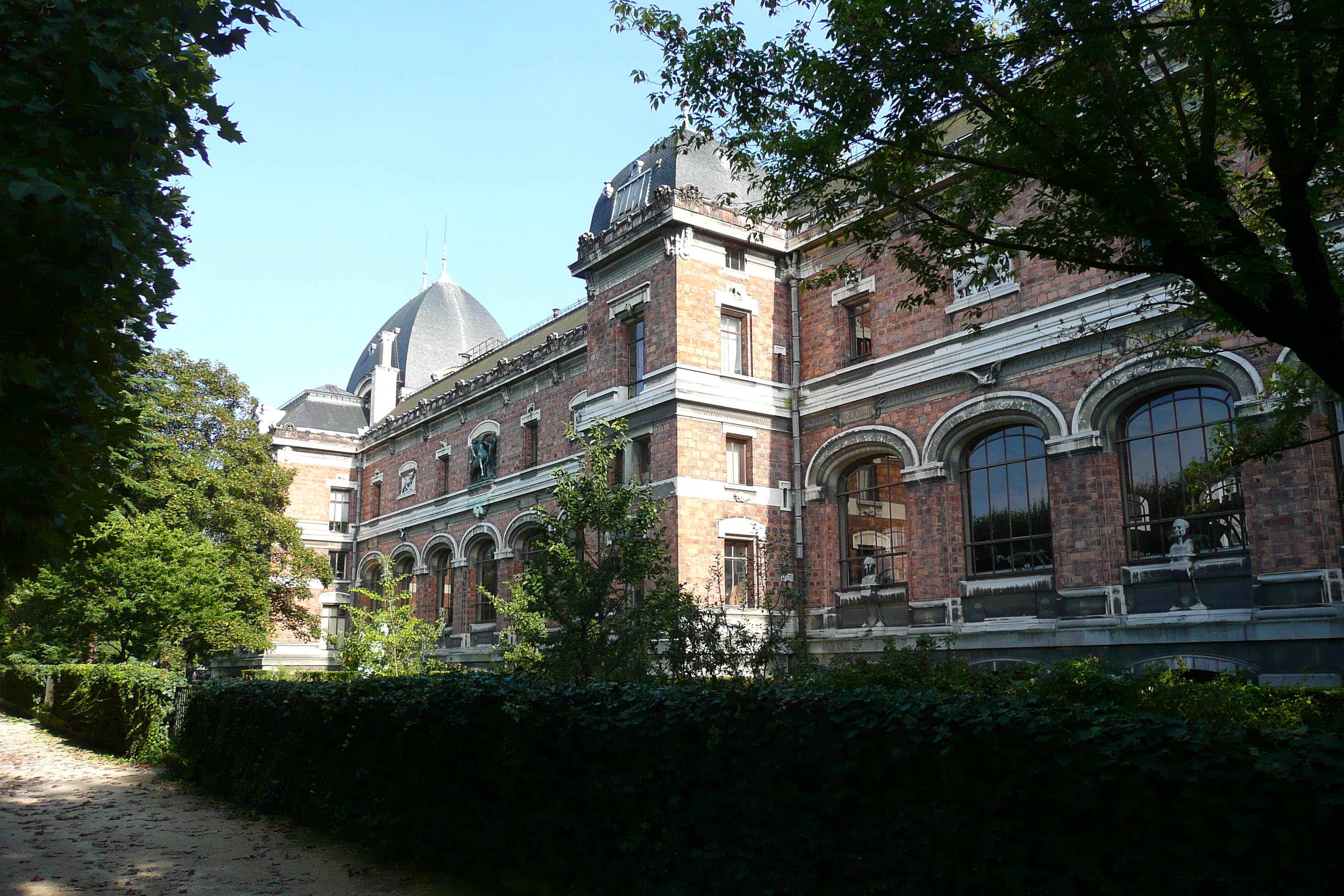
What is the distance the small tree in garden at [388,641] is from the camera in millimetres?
20844

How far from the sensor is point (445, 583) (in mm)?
35250

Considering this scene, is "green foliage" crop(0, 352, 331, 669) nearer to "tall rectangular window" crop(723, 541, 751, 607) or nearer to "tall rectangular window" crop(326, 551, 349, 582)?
"tall rectangular window" crop(326, 551, 349, 582)

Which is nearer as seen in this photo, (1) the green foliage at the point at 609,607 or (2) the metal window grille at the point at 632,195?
(1) the green foliage at the point at 609,607

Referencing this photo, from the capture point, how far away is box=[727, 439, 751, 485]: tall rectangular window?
78.7ft

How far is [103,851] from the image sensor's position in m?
10.9

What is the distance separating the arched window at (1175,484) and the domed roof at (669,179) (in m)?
11.9

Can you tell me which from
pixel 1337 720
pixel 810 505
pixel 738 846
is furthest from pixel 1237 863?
pixel 810 505

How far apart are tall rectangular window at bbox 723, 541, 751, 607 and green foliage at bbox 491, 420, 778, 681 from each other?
5801mm

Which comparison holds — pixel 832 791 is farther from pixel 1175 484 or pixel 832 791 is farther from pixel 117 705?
pixel 117 705

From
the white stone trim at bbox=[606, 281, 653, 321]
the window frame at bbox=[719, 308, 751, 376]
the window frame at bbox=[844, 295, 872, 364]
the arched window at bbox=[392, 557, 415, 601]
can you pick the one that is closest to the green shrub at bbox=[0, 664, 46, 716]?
the arched window at bbox=[392, 557, 415, 601]

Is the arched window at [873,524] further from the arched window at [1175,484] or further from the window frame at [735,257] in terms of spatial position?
the window frame at [735,257]

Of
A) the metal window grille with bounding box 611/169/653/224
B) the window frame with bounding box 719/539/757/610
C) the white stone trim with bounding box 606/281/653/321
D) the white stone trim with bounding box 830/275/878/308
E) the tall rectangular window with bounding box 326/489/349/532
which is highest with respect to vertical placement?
the metal window grille with bounding box 611/169/653/224

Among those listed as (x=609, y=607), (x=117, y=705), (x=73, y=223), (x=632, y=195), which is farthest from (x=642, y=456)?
(x=73, y=223)

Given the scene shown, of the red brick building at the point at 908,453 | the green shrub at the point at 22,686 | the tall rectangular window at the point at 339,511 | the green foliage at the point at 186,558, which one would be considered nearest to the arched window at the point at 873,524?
the red brick building at the point at 908,453
